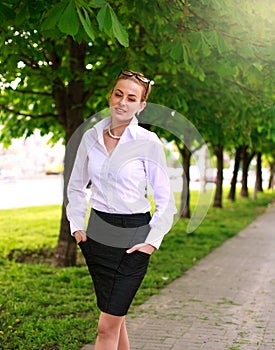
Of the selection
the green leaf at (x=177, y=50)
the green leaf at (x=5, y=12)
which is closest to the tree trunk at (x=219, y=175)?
the green leaf at (x=177, y=50)

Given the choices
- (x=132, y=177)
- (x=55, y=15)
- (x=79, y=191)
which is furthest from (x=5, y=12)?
(x=132, y=177)

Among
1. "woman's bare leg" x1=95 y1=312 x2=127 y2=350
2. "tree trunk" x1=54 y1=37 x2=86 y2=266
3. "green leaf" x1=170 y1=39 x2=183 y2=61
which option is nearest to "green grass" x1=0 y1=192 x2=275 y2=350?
"tree trunk" x1=54 y1=37 x2=86 y2=266

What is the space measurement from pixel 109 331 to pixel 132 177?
990 mm

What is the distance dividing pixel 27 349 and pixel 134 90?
9.27ft

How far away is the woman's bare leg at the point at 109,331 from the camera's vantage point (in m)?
3.94

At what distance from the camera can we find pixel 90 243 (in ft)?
13.0

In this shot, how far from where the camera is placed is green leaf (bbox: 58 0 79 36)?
3.52 metres

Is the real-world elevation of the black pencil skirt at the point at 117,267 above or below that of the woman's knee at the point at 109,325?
above

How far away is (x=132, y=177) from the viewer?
3799mm

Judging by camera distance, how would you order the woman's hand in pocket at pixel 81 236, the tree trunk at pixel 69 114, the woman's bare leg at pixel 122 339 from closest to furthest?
the woman's hand in pocket at pixel 81 236 → the woman's bare leg at pixel 122 339 → the tree trunk at pixel 69 114

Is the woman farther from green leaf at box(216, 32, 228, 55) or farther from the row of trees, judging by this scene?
green leaf at box(216, 32, 228, 55)

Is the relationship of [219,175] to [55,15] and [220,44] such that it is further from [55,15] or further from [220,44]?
[55,15]

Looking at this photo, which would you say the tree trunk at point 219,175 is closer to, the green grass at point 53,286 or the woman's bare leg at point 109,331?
the green grass at point 53,286

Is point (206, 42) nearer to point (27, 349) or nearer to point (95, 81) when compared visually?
point (27, 349)
